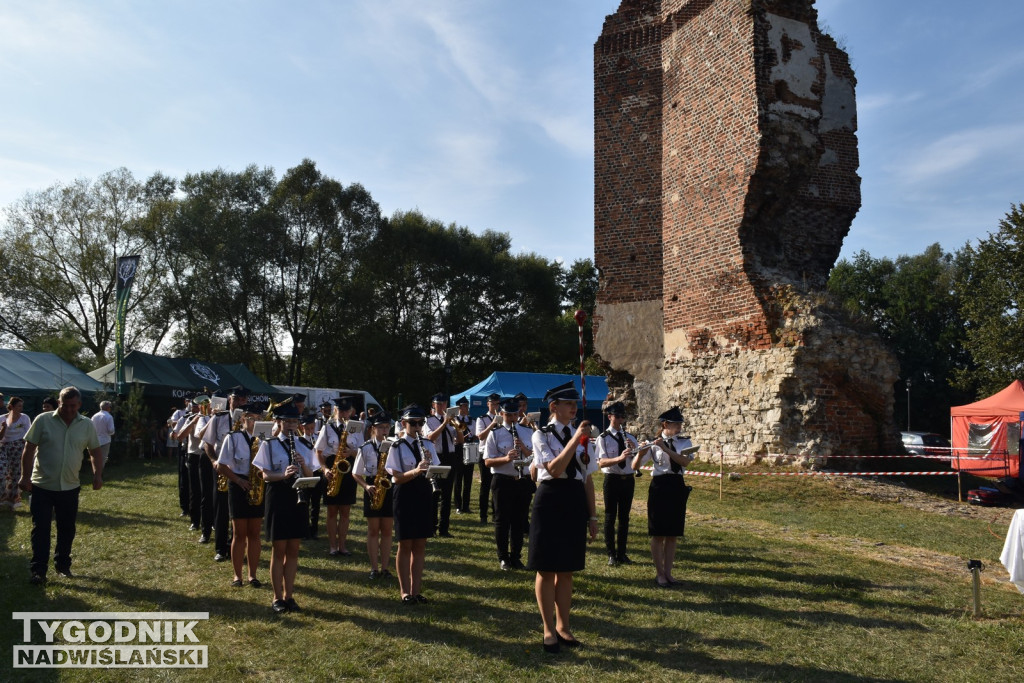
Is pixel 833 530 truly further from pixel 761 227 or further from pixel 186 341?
pixel 186 341

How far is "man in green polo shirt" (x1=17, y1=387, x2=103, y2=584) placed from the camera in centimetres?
823

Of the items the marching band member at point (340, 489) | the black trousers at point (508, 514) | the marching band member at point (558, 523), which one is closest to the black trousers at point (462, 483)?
the marching band member at point (340, 489)

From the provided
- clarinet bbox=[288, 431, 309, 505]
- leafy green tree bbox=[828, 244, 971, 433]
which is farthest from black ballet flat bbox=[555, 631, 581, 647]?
leafy green tree bbox=[828, 244, 971, 433]

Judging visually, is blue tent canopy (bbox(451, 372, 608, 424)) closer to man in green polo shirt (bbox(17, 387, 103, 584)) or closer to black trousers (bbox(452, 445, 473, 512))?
black trousers (bbox(452, 445, 473, 512))

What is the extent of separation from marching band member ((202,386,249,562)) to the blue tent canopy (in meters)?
19.0

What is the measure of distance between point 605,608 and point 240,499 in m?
4.06

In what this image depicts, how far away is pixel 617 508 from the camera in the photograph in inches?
389

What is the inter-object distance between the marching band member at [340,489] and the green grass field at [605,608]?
11.4 inches

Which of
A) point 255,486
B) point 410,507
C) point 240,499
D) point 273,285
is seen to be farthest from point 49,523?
point 273,285

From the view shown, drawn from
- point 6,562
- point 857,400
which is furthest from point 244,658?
point 857,400

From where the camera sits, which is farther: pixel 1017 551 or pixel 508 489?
pixel 508 489

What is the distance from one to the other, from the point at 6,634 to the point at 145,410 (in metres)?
20.7

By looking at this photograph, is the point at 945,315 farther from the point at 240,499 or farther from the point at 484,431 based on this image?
the point at 240,499

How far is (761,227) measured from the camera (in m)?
18.0
